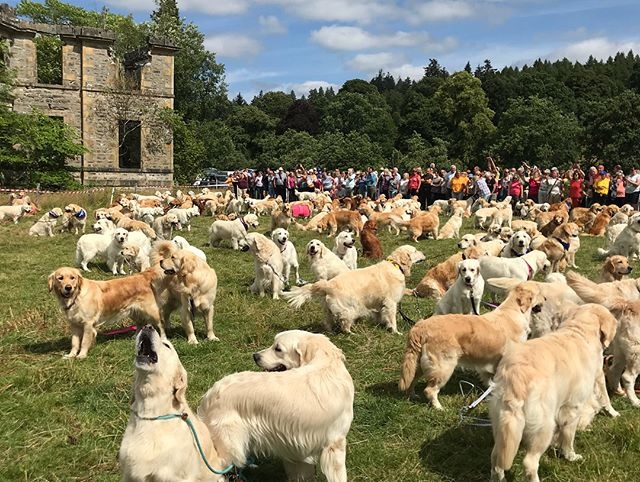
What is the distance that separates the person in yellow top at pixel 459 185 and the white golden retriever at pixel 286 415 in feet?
62.5

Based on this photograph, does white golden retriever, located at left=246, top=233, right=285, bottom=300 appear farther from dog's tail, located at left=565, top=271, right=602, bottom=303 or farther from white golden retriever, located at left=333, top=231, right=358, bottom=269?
dog's tail, located at left=565, top=271, right=602, bottom=303

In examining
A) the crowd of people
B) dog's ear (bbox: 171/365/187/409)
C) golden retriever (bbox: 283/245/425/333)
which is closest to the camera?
dog's ear (bbox: 171/365/187/409)

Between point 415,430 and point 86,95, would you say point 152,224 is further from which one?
point 86,95

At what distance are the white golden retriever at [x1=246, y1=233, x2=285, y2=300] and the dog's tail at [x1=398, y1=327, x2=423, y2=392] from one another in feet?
15.1

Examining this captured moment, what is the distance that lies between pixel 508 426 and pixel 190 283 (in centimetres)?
439

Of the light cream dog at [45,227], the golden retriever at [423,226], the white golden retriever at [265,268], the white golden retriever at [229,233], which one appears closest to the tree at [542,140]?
the golden retriever at [423,226]

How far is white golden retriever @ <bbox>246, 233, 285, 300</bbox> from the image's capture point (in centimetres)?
952

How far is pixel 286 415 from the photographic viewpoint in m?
3.36

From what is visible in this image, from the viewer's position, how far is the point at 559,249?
10.4 meters

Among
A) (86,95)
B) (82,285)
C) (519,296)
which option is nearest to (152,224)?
(82,285)

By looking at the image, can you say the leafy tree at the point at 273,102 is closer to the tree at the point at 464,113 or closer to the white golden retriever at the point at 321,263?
the tree at the point at 464,113

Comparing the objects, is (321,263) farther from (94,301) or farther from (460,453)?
(460,453)

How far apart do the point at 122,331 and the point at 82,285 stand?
92 cm

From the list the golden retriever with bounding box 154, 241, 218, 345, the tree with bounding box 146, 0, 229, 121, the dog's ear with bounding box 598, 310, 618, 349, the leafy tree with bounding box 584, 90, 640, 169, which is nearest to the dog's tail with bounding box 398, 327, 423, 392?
the dog's ear with bounding box 598, 310, 618, 349
